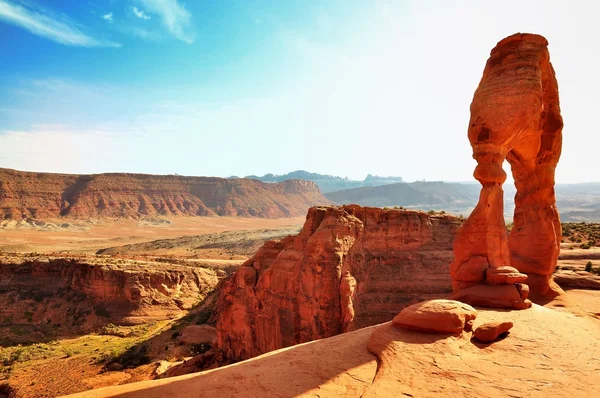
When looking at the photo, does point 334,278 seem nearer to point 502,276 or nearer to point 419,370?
point 502,276

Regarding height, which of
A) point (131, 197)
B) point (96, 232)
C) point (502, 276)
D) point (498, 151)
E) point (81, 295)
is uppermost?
point (498, 151)

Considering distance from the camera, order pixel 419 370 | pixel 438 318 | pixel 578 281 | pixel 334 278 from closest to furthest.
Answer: pixel 419 370 < pixel 438 318 < pixel 578 281 < pixel 334 278

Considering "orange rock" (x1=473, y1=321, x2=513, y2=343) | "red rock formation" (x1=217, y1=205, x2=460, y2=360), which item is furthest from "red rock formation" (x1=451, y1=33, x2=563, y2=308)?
"red rock formation" (x1=217, y1=205, x2=460, y2=360)

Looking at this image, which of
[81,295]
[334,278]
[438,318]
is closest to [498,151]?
[438,318]

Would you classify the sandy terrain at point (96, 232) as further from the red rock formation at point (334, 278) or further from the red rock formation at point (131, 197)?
the red rock formation at point (334, 278)

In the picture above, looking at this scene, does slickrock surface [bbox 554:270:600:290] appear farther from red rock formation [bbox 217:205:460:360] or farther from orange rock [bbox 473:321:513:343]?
orange rock [bbox 473:321:513:343]

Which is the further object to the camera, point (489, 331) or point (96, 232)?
point (96, 232)

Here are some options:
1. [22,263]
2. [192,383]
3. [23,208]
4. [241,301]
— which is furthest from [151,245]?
[192,383]
